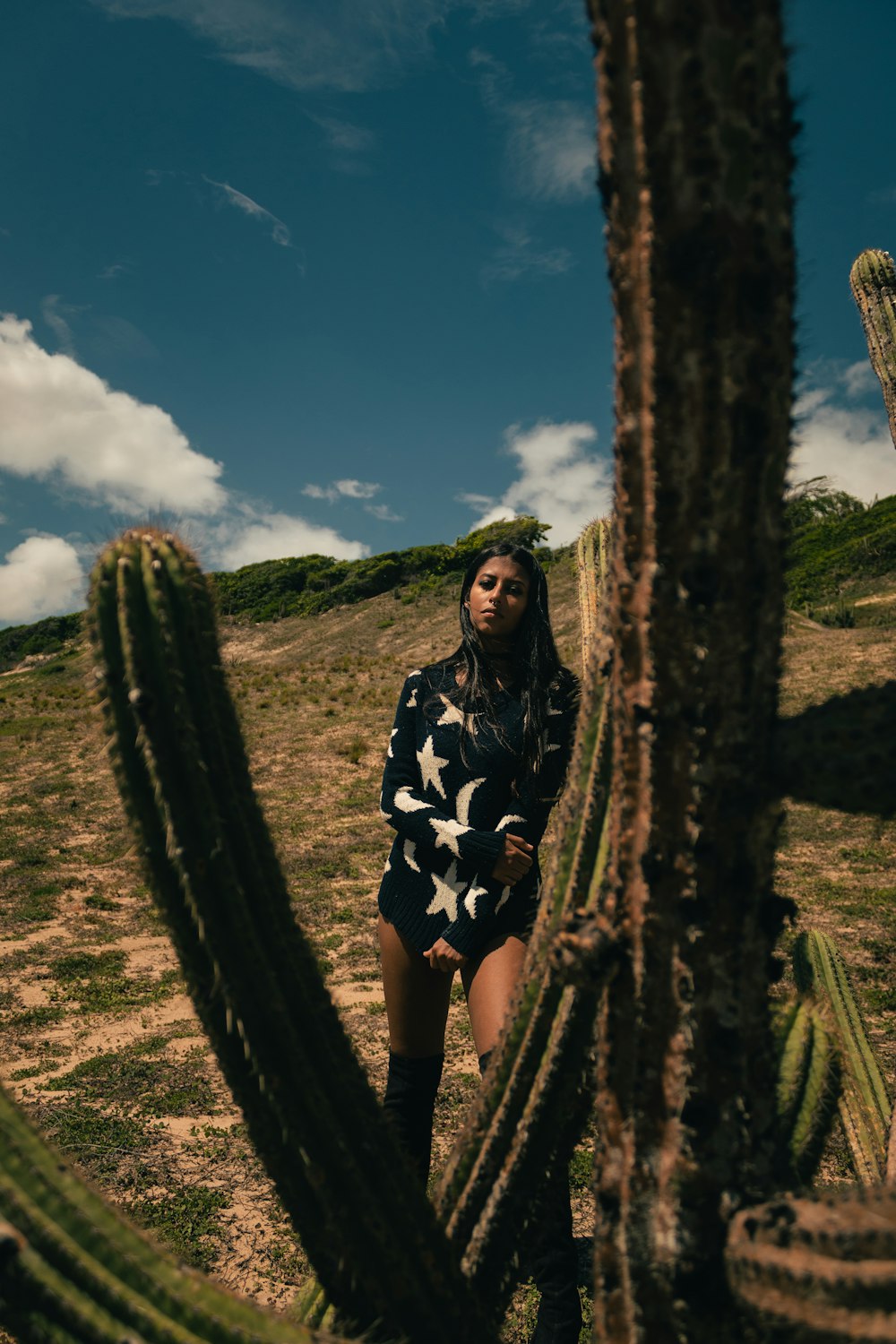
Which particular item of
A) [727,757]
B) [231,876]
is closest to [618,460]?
[727,757]

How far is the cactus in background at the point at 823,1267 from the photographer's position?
88cm

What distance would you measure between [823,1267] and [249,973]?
859mm

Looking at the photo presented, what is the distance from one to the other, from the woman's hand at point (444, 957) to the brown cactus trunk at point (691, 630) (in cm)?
111

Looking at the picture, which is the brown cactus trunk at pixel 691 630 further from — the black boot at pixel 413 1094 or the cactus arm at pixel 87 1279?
the black boot at pixel 413 1094

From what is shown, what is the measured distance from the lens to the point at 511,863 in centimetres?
230

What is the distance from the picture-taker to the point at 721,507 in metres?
0.96

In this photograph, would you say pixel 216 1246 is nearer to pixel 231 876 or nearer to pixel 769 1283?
pixel 231 876

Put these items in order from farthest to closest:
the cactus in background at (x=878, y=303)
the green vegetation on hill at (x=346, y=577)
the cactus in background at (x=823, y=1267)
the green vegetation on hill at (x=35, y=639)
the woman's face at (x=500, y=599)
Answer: the green vegetation on hill at (x=346, y=577) < the green vegetation on hill at (x=35, y=639) < the cactus in background at (x=878, y=303) < the woman's face at (x=500, y=599) < the cactus in background at (x=823, y=1267)

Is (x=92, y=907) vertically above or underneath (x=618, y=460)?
underneath

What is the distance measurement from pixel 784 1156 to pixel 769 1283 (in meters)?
0.25

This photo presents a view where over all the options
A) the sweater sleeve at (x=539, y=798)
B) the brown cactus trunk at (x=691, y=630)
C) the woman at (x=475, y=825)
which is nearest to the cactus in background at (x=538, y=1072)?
the brown cactus trunk at (x=691, y=630)

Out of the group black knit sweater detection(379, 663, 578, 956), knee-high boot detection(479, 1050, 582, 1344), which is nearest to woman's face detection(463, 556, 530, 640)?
black knit sweater detection(379, 663, 578, 956)

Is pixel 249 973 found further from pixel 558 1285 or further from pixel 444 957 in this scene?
pixel 558 1285

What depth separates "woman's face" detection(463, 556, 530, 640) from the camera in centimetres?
252
